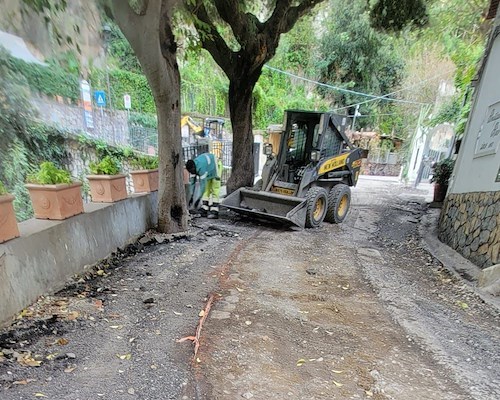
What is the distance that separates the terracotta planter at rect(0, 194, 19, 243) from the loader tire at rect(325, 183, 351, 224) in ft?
19.4

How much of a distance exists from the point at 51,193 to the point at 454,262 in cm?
516

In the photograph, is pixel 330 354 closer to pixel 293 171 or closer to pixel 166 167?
pixel 166 167

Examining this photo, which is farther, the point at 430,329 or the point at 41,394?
the point at 430,329

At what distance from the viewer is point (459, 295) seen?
3.75 m

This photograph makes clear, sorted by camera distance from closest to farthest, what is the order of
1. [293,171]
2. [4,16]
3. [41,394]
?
[41,394] < [4,16] < [293,171]

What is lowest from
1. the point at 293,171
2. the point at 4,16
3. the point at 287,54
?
the point at 293,171

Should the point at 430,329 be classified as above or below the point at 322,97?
below

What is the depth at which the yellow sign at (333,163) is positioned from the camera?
6.98m

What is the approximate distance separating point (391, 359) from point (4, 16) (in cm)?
565

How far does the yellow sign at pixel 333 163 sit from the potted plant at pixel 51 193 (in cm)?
489

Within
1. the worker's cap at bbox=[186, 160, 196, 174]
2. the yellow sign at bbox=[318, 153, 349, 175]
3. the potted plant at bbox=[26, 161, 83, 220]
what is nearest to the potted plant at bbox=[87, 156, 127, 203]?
the potted plant at bbox=[26, 161, 83, 220]

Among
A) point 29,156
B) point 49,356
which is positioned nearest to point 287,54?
point 29,156

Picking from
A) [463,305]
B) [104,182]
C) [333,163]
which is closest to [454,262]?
[463,305]

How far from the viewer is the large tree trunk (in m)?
4.10
